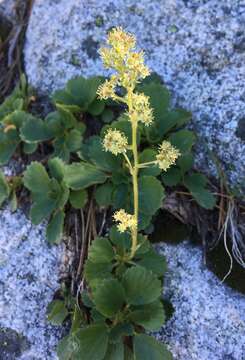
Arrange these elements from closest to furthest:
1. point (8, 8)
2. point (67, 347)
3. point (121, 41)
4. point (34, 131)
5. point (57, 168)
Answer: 1. point (121, 41)
2. point (67, 347)
3. point (57, 168)
4. point (34, 131)
5. point (8, 8)

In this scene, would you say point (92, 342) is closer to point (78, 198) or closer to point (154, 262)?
point (154, 262)

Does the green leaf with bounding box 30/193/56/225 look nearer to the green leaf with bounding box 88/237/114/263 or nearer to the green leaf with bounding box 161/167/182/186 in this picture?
the green leaf with bounding box 88/237/114/263

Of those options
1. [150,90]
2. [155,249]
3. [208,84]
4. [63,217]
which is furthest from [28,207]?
[208,84]

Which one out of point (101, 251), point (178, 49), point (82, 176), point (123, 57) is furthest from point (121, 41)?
point (178, 49)

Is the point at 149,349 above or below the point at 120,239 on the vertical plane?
below

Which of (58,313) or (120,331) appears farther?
(58,313)

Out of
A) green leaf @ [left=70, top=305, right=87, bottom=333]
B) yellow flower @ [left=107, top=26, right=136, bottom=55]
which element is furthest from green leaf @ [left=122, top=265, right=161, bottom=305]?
yellow flower @ [left=107, top=26, right=136, bottom=55]

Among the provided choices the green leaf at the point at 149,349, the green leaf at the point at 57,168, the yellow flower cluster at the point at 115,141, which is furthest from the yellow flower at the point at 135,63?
the green leaf at the point at 149,349
